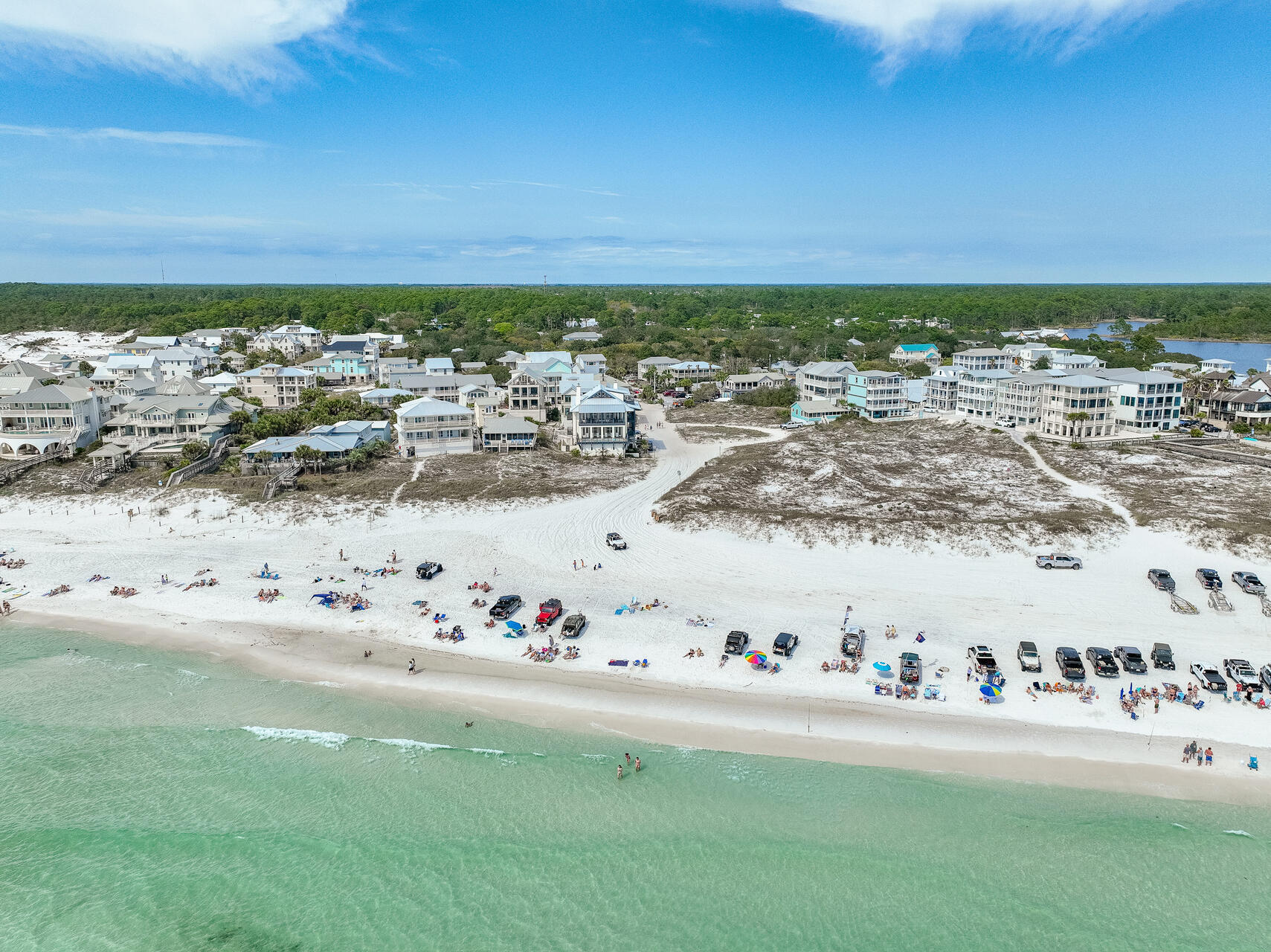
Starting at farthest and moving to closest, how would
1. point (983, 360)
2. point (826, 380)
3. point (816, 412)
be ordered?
point (983, 360)
point (826, 380)
point (816, 412)

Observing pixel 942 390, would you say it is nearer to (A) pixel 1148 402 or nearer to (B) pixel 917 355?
(A) pixel 1148 402

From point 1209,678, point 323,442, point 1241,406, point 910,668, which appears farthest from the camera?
point 1241,406

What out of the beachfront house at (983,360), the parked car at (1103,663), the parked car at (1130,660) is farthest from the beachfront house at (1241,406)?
the parked car at (1103,663)

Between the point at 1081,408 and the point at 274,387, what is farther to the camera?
the point at 274,387

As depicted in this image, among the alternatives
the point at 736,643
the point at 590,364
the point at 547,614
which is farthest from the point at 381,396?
the point at 736,643

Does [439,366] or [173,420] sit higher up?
[439,366]

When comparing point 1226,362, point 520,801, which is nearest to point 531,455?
point 520,801

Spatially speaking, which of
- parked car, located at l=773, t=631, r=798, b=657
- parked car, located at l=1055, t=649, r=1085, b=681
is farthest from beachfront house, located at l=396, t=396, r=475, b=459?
parked car, located at l=1055, t=649, r=1085, b=681

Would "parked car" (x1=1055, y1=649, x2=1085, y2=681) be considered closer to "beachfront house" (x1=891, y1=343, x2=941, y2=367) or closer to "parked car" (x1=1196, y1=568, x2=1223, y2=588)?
"parked car" (x1=1196, y1=568, x2=1223, y2=588)
